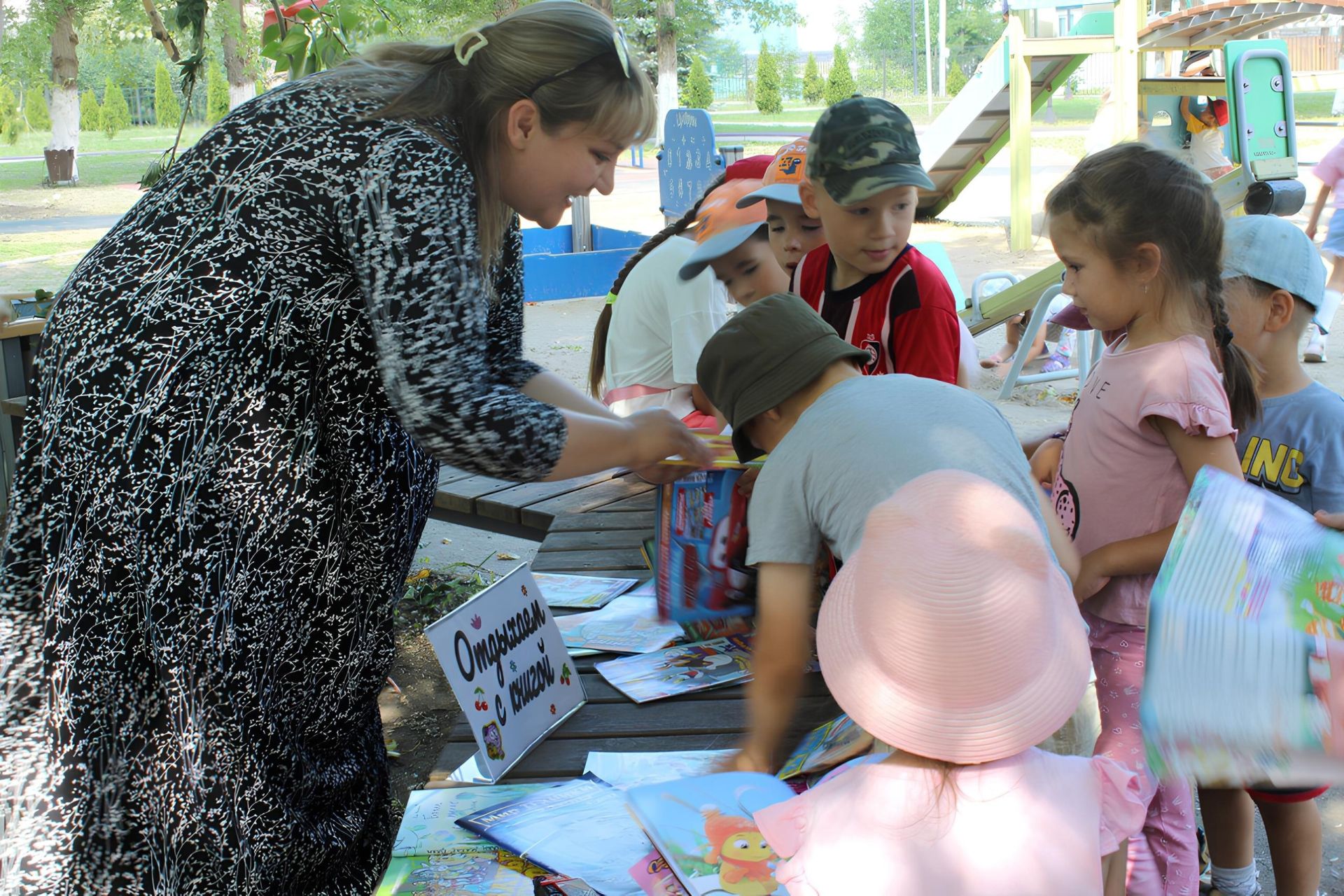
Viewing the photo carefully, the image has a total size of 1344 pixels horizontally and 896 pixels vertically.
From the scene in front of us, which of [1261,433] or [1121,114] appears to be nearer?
[1261,433]

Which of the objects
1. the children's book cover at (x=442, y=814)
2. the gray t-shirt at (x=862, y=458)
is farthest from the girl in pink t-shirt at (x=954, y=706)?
the children's book cover at (x=442, y=814)

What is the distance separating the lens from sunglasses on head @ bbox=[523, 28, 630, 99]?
4.72 feet

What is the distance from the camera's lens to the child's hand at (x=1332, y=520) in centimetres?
185

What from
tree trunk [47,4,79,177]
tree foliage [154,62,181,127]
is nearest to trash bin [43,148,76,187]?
tree trunk [47,4,79,177]

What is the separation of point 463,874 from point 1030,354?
6.37 m

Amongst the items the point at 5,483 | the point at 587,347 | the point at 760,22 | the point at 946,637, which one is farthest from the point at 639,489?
the point at 760,22

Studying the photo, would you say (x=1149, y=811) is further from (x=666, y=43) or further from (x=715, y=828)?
(x=666, y=43)

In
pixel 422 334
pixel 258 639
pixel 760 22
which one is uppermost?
pixel 760 22

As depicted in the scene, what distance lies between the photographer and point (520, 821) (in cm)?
166

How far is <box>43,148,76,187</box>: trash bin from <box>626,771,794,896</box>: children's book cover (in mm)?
24770

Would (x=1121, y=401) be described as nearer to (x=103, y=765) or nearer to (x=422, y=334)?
(x=422, y=334)

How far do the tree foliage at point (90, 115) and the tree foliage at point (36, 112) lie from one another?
107cm

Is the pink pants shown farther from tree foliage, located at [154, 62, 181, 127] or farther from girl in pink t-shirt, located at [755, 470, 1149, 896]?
tree foliage, located at [154, 62, 181, 127]

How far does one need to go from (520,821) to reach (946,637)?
0.80 metres
